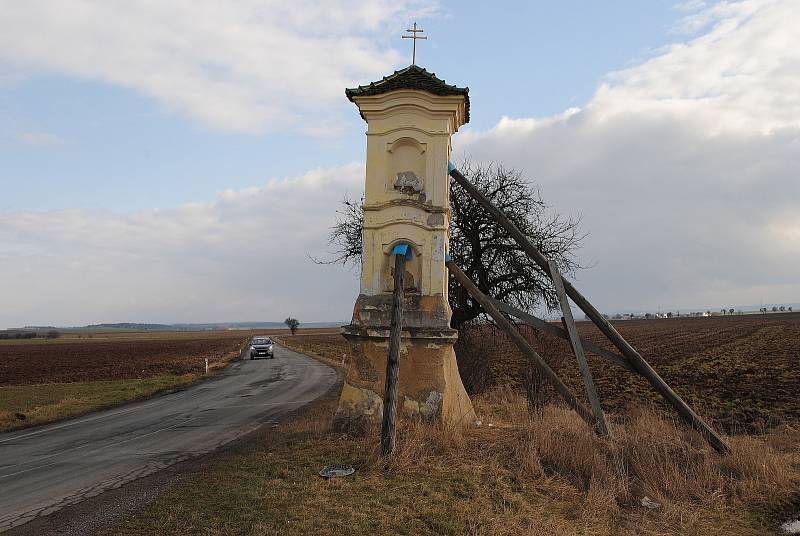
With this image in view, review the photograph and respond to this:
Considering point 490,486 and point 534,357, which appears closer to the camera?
point 490,486

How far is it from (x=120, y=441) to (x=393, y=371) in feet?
26.1

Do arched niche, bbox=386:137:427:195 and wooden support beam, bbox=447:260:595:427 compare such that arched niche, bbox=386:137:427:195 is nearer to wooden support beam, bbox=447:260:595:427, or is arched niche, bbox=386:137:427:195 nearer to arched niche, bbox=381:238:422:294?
arched niche, bbox=381:238:422:294

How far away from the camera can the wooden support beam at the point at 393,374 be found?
731 cm

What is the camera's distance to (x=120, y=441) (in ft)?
40.2

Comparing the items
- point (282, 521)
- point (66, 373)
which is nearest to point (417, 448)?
point (282, 521)

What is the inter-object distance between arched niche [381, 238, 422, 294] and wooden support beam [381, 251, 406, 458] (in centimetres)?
102

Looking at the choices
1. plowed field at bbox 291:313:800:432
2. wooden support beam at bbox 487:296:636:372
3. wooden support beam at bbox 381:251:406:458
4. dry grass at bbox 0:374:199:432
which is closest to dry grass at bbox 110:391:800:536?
wooden support beam at bbox 381:251:406:458

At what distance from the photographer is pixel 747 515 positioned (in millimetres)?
6520

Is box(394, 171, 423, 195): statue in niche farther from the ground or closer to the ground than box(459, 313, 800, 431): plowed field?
farther from the ground

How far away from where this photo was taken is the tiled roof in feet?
31.2

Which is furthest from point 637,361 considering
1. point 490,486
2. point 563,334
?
point 490,486

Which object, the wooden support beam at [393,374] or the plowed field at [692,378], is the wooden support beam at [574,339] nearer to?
the wooden support beam at [393,374]

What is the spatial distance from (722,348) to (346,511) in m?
44.6

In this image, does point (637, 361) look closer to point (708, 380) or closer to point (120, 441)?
point (120, 441)
